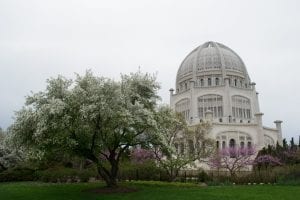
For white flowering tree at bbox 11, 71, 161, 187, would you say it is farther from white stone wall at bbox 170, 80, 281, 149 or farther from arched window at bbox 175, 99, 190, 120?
arched window at bbox 175, 99, 190, 120

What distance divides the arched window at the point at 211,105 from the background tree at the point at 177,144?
4027 cm

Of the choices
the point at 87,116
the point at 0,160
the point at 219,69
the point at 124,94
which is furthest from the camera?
the point at 219,69

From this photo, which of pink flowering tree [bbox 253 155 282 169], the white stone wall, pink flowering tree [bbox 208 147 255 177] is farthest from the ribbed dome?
pink flowering tree [bbox 253 155 282 169]

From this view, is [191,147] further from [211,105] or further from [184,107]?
[184,107]

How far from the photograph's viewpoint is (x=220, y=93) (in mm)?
88875

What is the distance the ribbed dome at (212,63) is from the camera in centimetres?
9500

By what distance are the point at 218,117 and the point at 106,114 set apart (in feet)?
219

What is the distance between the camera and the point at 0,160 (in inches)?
1880

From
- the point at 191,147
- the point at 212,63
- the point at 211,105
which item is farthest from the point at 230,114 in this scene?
the point at 191,147

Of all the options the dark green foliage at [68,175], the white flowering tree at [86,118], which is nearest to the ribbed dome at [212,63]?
the dark green foliage at [68,175]

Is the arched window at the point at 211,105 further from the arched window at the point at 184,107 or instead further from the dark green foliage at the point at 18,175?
the dark green foliage at the point at 18,175

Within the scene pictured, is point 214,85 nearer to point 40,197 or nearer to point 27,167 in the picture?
point 27,167

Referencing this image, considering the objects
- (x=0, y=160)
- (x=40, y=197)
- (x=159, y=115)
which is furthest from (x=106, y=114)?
(x=0, y=160)

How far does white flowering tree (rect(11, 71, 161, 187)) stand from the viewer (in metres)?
23.5
